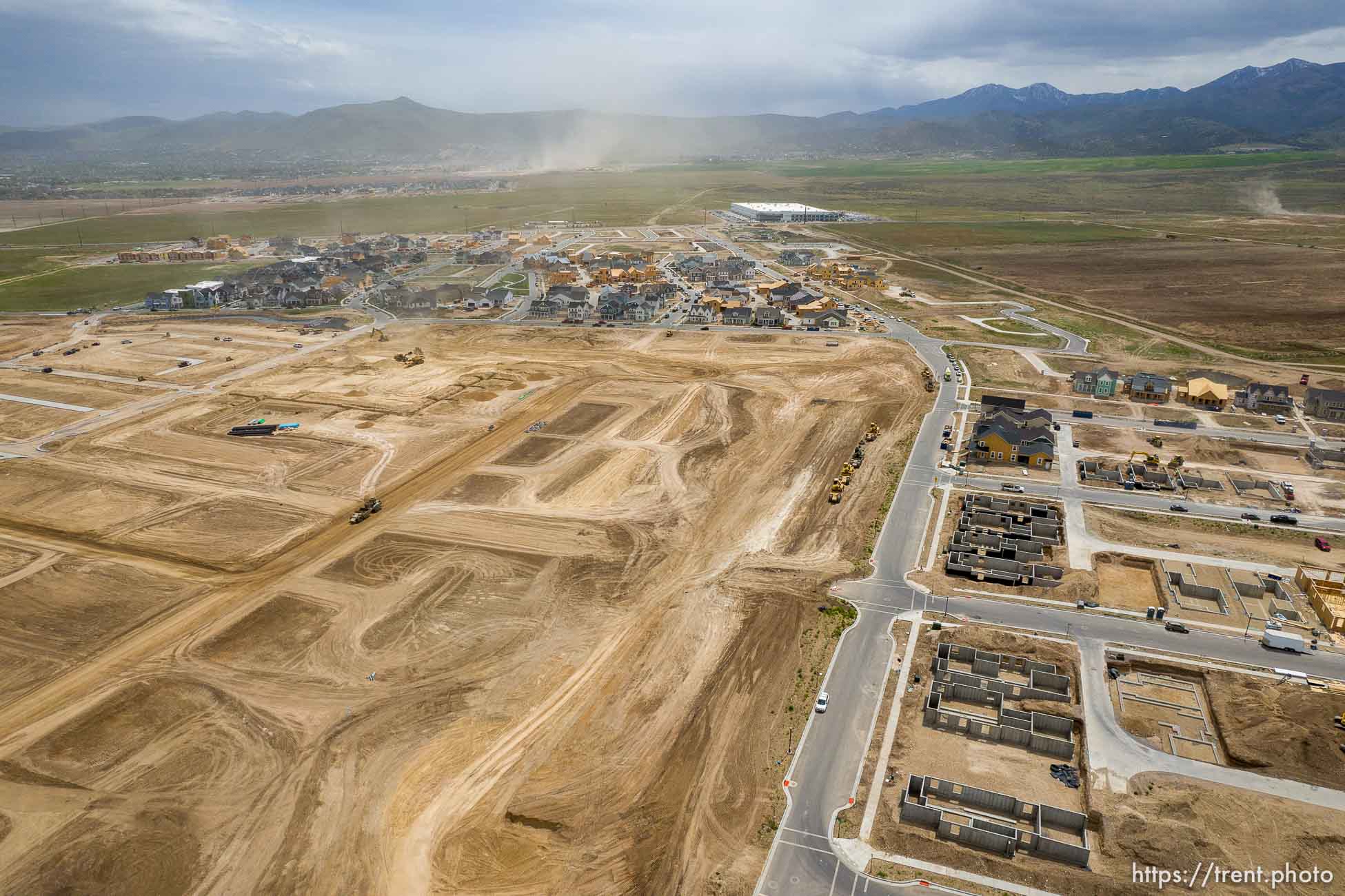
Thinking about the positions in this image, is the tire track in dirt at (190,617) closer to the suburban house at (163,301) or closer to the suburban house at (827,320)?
the suburban house at (827,320)

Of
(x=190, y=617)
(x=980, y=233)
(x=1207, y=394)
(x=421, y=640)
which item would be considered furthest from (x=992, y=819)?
(x=980, y=233)

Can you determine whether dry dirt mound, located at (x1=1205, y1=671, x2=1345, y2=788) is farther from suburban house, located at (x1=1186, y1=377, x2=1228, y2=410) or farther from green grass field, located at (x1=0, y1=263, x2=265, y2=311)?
green grass field, located at (x1=0, y1=263, x2=265, y2=311)

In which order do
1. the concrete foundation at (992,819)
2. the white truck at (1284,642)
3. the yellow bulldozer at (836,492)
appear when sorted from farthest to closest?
the yellow bulldozer at (836,492) → the white truck at (1284,642) → the concrete foundation at (992,819)

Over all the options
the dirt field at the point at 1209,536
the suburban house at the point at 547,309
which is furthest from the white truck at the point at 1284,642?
the suburban house at the point at 547,309

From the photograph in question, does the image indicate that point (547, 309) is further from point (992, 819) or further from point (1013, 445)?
point (992, 819)

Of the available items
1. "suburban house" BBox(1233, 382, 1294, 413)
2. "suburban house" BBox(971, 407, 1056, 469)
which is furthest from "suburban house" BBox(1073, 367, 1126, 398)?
"suburban house" BBox(971, 407, 1056, 469)

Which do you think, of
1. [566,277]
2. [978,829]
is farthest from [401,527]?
[566,277]
